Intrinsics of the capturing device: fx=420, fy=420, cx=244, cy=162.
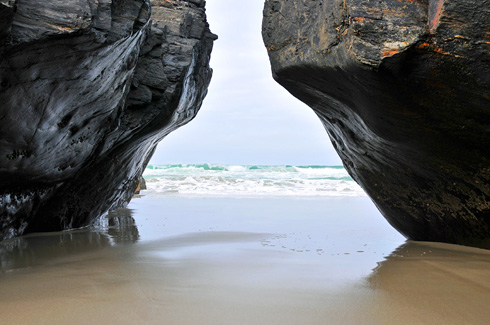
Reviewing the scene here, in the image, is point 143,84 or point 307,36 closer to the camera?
point 307,36

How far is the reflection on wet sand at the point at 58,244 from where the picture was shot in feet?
9.75

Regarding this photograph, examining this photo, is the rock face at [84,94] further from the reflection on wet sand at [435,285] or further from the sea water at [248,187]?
the sea water at [248,187]

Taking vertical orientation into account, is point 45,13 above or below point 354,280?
above

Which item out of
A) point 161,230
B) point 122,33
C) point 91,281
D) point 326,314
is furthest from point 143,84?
point 326,314

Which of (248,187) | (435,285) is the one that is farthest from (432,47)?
(248,187)

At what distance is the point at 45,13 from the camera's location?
2348mm

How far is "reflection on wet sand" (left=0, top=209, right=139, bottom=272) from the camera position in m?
2.97

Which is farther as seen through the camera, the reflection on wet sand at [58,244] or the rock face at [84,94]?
the reflection on wet sand at [58,244]

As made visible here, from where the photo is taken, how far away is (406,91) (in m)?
2.35

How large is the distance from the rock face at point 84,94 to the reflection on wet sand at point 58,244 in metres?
0.22

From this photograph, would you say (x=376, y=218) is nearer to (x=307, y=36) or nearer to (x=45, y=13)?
(x=307, y=36)

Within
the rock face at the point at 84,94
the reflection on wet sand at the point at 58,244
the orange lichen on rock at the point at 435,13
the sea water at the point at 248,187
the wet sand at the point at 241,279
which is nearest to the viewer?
the wet sand at the point at 241,279

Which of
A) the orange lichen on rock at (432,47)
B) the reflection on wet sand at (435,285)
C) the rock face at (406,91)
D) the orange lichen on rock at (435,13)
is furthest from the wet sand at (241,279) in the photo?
the orange lichen on rock at (435,13)

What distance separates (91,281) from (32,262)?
2.63ft
